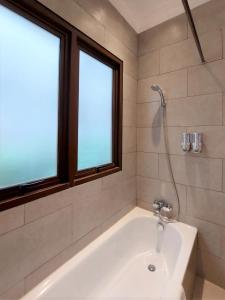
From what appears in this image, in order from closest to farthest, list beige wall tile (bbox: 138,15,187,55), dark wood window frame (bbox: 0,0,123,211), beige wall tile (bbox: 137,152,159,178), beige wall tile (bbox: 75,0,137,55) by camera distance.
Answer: dark wood window frame (bbox: 0,0,123,211)
beige wall tile (bbox: 75,0,137,55)
beige wall tile (bbox: 138,15,187,55)
beige wall tile (bbox: 137,152,159,178)

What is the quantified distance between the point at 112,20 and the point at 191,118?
1220 mm

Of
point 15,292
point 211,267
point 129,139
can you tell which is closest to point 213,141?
point 129,139

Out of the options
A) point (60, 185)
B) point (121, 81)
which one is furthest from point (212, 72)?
point (60, 185)

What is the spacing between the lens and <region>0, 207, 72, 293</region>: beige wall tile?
0.96m

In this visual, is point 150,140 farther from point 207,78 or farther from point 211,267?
point 211,267

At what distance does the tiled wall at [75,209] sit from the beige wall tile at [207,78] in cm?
64

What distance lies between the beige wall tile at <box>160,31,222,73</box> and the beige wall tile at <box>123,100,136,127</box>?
19.2 inches

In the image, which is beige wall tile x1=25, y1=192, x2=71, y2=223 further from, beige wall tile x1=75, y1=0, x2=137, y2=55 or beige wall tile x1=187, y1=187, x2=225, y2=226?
beige wall tile x1=75, y1=0, x2=137, y2=55

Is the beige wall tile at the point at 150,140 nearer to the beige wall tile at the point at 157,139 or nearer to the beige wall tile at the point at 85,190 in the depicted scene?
the beige wall tile at the point at 157,139

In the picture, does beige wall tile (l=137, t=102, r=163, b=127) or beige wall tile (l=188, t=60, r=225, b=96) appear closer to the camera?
beige wall tile (l=188, t=60, r=225, b=96)

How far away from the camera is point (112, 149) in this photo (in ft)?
6.16

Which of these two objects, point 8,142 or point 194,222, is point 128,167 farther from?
point 8,142

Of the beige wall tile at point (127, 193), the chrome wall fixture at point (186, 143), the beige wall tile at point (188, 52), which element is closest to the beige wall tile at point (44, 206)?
the beige wall tile at point (127, 193)

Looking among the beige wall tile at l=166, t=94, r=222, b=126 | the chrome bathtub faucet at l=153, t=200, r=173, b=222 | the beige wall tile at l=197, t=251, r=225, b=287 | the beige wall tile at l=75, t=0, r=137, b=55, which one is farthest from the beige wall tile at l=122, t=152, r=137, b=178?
the beige wall tile at l=75, t=0, r=137, b=55
